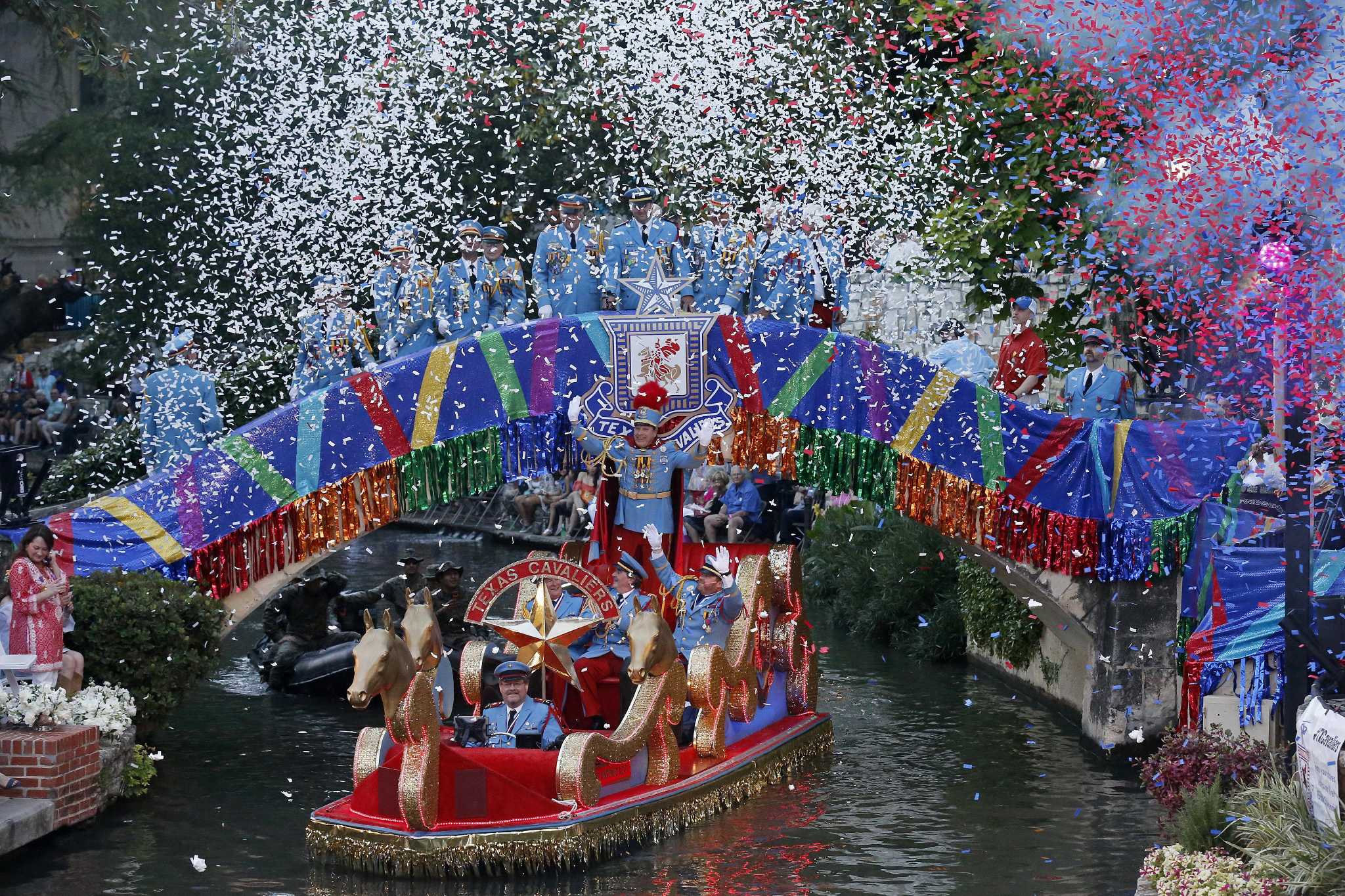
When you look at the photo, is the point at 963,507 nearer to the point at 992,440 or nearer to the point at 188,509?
the point at 992,440

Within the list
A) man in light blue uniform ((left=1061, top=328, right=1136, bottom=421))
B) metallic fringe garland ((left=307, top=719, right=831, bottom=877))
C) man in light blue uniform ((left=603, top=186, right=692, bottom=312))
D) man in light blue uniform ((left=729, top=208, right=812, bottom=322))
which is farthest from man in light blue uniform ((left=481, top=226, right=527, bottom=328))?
metallic fringe garland ((left=307, top=719, right=831, bottom=877))

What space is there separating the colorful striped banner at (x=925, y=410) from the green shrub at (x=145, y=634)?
569cm

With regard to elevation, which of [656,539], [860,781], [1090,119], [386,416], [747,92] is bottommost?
[860,781]

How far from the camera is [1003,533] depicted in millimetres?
14992

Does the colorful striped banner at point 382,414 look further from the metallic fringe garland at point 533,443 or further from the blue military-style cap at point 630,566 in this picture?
the blue military-style cap at point 630,566

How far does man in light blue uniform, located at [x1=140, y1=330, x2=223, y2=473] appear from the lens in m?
16.6

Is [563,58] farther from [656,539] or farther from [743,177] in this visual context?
[656,539]

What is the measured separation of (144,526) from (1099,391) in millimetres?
8068

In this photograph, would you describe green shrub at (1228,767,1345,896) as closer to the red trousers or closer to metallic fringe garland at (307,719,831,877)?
metallic fringe garland at (307,719,831,877)

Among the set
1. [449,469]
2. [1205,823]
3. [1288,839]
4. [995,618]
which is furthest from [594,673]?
[995,618]

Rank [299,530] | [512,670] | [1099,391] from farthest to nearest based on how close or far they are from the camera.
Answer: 1. [1099,391]
2. [299,530]
3. [512,670]

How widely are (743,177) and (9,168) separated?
43.8 ft

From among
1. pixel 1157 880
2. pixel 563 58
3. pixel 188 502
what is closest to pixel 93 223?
pixel 563 58

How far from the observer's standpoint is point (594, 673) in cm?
1384
